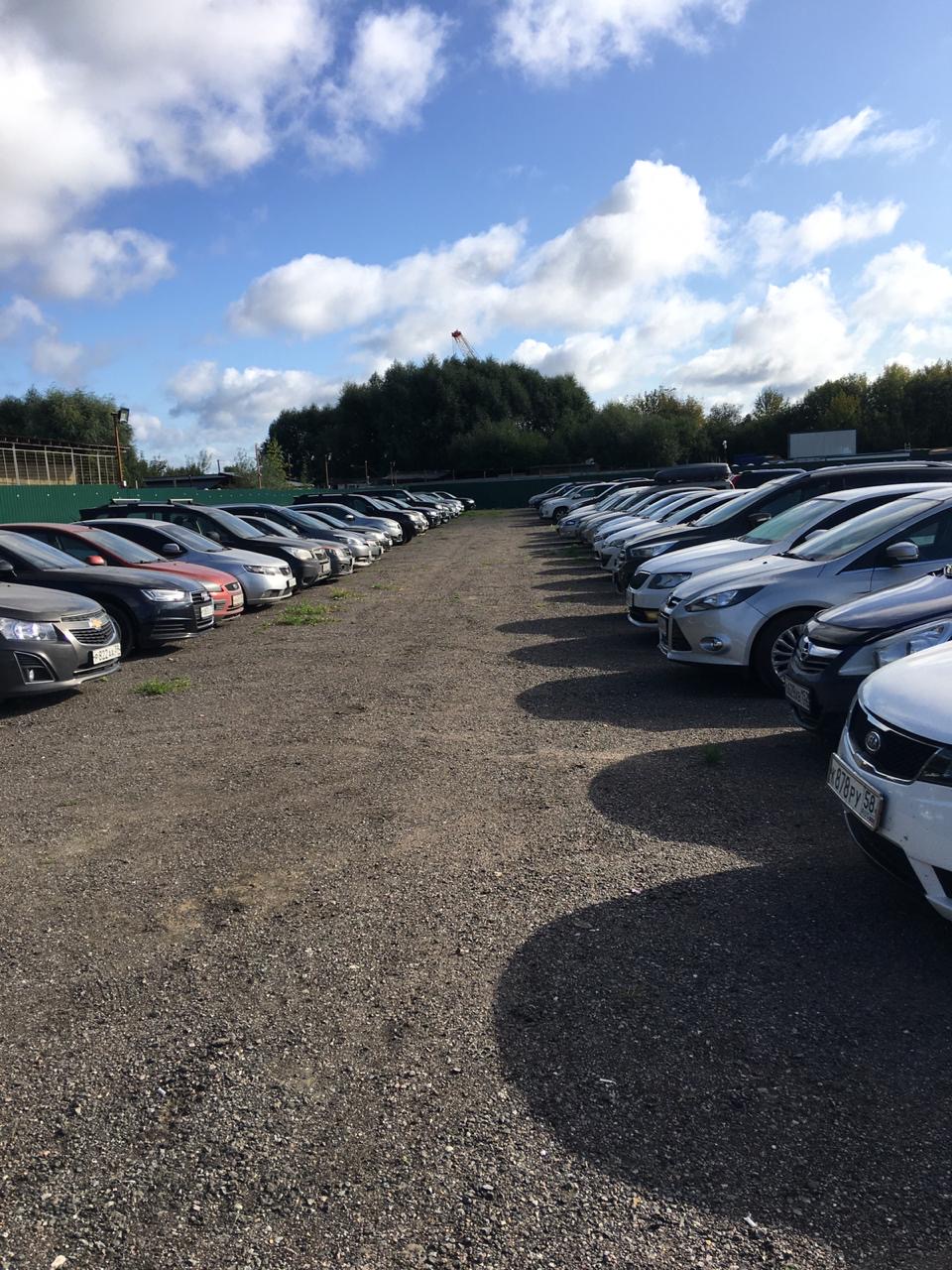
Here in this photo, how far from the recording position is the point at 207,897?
4.43 m

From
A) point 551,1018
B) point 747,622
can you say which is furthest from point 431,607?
point 551,1018

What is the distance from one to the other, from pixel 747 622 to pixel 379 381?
3262 inches

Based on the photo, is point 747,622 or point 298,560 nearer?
point 747,622

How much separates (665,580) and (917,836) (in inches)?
280

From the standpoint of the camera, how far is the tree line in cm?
8181

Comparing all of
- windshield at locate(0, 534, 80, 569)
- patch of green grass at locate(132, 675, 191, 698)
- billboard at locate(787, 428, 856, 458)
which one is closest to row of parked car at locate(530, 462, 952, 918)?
patch of green grass at locate(132, 675, 191, 698)

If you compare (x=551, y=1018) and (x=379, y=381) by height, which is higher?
(x=379, y=381)

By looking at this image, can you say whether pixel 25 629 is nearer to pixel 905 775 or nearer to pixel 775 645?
pixel 775 645

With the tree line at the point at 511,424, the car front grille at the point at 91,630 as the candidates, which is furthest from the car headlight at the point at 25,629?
the tree line at the point at 511,424

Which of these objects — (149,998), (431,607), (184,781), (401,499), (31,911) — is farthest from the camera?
(401,499)

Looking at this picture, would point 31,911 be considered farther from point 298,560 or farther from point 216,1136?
point 298,560

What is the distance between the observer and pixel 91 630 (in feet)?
29.3

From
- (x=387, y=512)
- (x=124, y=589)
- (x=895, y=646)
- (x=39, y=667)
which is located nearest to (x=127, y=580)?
(x=124, y=589)

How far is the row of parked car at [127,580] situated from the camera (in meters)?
8.43
